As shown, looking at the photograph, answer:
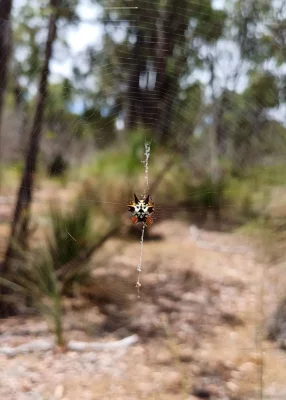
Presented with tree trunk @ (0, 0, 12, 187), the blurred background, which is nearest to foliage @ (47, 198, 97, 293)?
the blurred background

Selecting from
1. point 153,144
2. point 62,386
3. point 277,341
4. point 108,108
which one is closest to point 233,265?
point 153,144

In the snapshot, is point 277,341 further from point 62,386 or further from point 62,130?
point 62,130

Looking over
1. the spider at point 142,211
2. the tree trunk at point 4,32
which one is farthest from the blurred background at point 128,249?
the spider at point 142,211

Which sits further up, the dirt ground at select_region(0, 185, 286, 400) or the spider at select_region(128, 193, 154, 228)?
the spider at select_region(128, 193, 154, 228)

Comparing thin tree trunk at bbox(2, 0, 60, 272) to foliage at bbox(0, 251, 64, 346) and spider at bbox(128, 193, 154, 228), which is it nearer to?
foliage at bbox(0, 251, 64, 346)

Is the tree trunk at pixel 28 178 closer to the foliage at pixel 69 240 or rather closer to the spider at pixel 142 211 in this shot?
the foliage at pixel 69 240

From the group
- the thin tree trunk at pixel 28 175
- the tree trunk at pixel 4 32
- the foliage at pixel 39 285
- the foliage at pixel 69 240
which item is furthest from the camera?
the foliage at pixel 69 240
